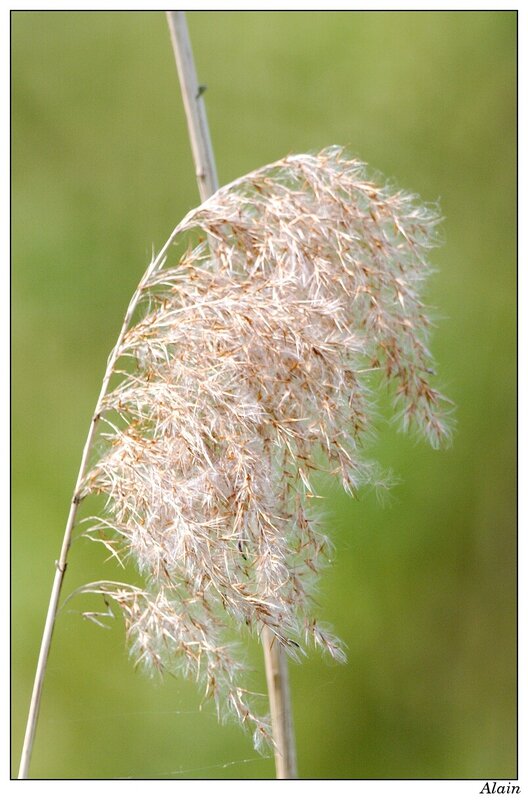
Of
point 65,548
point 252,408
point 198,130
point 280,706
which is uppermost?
point 198,130

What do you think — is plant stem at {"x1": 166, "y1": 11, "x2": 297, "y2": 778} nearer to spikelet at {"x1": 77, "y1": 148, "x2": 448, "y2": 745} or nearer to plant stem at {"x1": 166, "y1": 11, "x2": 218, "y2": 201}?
plant stem at {"x1": 166, "y1": 11, "x2": 218, "y2": 201}

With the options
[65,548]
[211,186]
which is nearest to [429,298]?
[211,186]

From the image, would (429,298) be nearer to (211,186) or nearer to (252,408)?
(211,186)

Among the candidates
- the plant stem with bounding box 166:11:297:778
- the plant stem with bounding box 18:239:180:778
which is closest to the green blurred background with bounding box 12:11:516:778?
the plant stem with bounding box 166:11:297:778

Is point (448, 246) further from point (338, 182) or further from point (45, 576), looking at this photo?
point (45, 576)

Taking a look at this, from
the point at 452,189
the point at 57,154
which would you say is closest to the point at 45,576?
the point at 57,154

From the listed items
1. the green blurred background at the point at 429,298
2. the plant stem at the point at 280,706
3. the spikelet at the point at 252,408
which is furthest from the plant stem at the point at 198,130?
the plant stem at the point at 280,706

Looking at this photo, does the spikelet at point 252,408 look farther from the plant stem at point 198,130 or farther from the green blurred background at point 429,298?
the green blurred background at point 429,298
